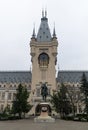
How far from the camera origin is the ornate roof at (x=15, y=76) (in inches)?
4866

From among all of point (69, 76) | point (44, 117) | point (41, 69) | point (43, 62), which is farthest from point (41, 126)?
point (69, 76)

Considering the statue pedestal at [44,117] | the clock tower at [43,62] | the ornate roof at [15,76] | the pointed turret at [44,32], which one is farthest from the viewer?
the ornate roof at [15,76]

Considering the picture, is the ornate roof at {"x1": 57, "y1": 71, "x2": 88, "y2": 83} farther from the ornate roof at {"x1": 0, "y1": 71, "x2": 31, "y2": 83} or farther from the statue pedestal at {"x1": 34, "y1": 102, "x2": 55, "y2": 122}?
the statue pedestal at {"x1": 34, "y1": 102, "x2": 55, "y2": 122}

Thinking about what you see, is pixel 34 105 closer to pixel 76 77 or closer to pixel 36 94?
pixel 36 94

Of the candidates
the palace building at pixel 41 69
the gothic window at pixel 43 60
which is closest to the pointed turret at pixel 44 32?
the palace building at pixel 41 69

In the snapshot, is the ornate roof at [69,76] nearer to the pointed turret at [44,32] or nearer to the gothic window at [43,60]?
the gothic window at [43,60]

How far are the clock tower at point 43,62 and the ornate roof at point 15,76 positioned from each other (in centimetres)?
1422

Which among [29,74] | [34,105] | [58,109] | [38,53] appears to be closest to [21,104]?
[58,109]

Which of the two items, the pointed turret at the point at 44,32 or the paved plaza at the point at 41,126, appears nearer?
the paved plaza at the point at 41,126

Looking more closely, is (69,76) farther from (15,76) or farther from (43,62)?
(15,76)

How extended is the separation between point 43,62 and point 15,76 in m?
21.4

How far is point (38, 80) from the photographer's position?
10881cm

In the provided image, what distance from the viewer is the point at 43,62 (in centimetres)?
11006

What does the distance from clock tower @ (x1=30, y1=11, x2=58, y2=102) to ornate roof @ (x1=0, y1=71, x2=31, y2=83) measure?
1422 cm
